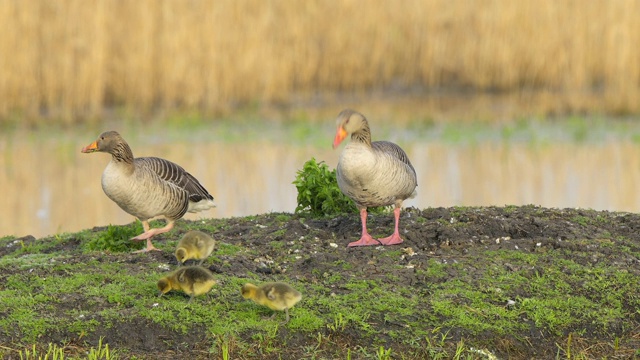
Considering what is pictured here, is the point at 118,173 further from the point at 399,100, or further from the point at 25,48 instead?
the point at 399,100

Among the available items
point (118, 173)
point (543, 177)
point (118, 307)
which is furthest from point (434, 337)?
point (543, 177)

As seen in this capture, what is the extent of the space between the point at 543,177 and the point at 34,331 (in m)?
9.86

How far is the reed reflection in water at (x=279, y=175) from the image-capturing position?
1371 centimetres

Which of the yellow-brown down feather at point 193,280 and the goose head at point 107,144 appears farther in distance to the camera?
the goose head at point 107,144

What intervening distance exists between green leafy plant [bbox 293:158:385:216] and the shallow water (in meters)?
2.11

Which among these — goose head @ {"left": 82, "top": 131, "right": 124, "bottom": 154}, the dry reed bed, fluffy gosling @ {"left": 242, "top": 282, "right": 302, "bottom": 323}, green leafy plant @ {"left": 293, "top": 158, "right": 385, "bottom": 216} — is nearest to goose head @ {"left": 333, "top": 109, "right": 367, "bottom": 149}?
green leafy plant @ {"left": 293, "top": 158, "right": 385, "bottom": 216}

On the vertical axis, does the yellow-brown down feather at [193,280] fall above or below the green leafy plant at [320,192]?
below

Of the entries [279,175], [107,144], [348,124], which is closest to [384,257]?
[348,124]

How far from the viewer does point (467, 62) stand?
22.2 meters

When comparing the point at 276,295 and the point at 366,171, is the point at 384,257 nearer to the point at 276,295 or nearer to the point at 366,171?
the point at 366,171

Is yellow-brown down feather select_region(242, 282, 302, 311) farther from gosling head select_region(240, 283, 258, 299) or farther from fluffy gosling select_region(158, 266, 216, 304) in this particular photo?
fluffy gosling select_region(158, 266, 216, 304)

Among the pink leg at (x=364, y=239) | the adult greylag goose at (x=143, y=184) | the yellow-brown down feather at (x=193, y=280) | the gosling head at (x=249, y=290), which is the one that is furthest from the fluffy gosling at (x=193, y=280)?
the pink leg at (x=364, y=239)

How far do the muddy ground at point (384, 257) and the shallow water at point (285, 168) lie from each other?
2828 mm

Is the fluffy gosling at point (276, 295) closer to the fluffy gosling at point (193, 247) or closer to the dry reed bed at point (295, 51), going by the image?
the fluffy gosling at point (193, 247)
